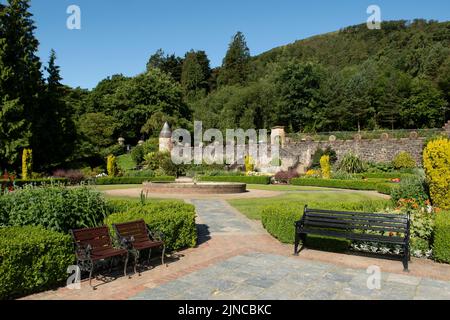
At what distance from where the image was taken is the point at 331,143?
3444 cm

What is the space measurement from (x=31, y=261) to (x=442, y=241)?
683 cm

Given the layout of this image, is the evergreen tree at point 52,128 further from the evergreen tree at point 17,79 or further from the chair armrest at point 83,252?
the chair armrest at point 83,252

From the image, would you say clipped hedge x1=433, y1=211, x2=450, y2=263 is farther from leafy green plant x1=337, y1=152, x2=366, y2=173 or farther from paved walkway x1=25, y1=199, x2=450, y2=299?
leafy green plant x1=337, y1=152, x2=366, y2=173

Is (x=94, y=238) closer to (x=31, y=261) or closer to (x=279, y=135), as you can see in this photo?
(x=31, y=261)

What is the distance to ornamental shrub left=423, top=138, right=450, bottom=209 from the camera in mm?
9789

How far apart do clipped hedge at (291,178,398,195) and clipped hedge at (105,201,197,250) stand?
14374mm

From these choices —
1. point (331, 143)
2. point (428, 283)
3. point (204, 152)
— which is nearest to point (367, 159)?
point (331, 143)

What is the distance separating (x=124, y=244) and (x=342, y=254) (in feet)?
14.0

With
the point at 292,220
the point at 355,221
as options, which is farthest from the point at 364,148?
the point at 355,221

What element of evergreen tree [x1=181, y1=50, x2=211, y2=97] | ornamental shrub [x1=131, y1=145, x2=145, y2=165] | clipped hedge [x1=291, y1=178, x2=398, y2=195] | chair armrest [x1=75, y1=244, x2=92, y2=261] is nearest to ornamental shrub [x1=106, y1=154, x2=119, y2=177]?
ornamental shrub [x1=131, y1=145, x2=145, y2=165]

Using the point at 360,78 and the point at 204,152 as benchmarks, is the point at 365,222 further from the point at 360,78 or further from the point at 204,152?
the point at 360,78

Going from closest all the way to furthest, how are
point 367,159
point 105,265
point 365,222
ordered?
1. point 105,265
2. point 365,222
3. point 367,159

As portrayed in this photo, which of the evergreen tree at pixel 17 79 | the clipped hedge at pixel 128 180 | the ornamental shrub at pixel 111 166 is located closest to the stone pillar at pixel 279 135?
the clipped hedge at pixel 128 180

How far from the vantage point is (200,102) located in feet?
198
